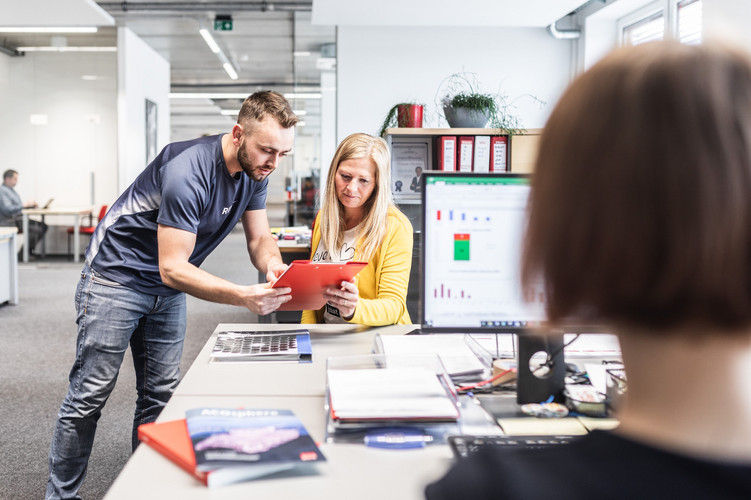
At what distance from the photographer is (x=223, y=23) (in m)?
7.78

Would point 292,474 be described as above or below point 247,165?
below

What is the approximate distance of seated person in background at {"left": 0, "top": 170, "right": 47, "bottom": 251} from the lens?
8484 mm

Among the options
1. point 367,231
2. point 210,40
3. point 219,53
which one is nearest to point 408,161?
point 367,231

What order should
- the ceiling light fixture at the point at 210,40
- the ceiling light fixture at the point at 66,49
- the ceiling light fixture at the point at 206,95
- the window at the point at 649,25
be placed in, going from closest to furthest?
1. the window at the point at 649,25
2. the ceiling light fixture at the point at 210,40
3. the ceiling light fixture at the point at 66,49
4. the ceiling light fixture at the point at 206,95

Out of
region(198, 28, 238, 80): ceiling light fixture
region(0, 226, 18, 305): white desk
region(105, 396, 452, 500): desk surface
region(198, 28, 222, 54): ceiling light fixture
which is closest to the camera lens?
region(105, 396, 452, 500): desk surface

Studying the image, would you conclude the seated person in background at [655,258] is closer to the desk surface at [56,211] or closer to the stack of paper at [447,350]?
the stack of paper at [447,350]

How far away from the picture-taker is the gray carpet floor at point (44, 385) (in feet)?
7.96

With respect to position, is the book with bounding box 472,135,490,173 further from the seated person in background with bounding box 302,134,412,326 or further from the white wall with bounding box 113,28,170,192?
the white wall with bounding box 113,28,170,192

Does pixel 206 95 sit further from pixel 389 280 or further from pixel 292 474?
pixel 292 474

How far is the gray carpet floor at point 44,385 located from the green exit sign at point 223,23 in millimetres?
3154

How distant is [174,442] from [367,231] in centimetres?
118

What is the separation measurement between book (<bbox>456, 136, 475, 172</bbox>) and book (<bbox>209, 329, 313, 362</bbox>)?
2190mm

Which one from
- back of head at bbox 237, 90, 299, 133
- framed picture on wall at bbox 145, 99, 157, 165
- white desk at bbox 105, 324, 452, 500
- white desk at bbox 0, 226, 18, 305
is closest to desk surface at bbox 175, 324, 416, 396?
white desk at bbox 105, 324, 452, 500

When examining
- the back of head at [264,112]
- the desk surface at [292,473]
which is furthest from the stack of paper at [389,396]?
the back of head at [264,112]
